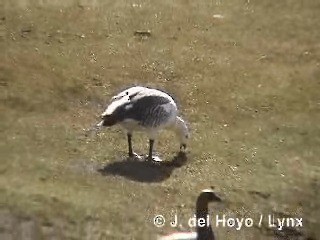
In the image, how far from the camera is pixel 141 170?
17.5 metres

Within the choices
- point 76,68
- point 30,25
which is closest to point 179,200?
point 76,68

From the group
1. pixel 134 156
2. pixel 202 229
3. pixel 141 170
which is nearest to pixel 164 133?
pixel 134 156

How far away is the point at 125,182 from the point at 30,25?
1213cm

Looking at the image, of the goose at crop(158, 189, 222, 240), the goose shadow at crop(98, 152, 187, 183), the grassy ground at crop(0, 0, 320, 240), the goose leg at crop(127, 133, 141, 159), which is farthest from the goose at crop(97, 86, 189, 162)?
the goose at crop(158, 189, 222, 240)

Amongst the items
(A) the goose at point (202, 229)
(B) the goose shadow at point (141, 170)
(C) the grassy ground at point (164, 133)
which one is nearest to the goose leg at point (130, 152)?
(B) the goose shadow at point (141, 170)

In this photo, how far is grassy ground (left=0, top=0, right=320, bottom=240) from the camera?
15.7 meters

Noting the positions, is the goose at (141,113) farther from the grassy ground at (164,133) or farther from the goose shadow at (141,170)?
the grassy ground at (164,133)

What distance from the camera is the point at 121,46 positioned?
26609 millimetres

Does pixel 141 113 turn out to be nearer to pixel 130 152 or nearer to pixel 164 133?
pixel 130 152

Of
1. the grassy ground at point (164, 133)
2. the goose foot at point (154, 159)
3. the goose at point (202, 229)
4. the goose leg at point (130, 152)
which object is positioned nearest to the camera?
the goose at point (202, 229)

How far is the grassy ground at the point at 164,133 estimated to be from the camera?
15.7 meters

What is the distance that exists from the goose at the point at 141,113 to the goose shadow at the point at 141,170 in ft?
0.91

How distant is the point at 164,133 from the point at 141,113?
2.86m

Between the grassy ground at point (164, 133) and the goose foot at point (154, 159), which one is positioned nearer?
the grassy ground at point (164, 133)
